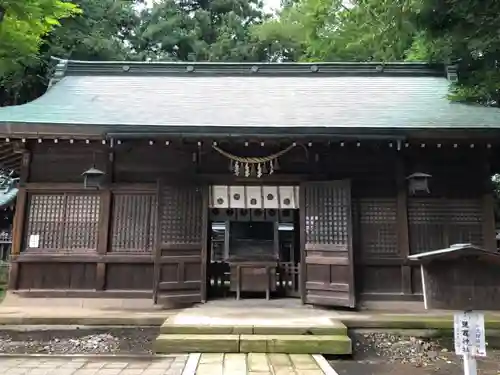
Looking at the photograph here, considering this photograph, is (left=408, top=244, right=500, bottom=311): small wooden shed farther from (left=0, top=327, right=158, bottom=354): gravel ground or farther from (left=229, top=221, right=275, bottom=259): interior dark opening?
(left=229, top=221, right=275, bottom=259): interior dark opening

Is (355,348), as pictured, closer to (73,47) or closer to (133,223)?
(133,223)

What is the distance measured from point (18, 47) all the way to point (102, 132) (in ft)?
16.4

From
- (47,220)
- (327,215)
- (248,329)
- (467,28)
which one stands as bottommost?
(248,329)

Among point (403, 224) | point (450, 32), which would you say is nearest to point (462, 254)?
point (450, 32)

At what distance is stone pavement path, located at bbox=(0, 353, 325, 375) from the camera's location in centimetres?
454

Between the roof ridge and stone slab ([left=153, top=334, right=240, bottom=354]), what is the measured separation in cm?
842

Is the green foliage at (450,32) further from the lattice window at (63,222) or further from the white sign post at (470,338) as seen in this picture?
→ the lattice window at (63,222)

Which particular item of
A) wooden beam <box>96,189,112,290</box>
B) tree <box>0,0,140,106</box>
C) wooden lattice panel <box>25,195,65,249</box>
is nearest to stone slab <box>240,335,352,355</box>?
wooden beam <box>96,189,112,290</box>

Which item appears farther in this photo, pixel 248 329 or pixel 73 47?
pixel 73 47

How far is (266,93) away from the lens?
1041 centimetres

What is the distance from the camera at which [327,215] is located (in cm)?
765

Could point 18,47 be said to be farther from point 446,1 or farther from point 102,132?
point 446,1

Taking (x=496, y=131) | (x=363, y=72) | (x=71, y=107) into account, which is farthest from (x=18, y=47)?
(x=496, y=131)

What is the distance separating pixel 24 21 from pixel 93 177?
3.45 meters
